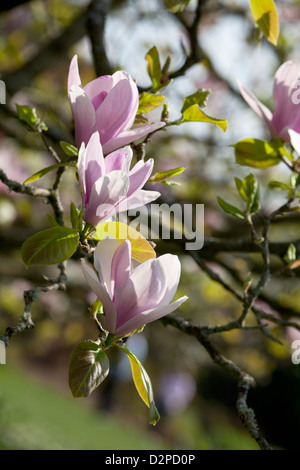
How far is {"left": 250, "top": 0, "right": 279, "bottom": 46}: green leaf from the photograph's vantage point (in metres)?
0.77

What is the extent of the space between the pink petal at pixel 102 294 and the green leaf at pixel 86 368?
0.03 meters

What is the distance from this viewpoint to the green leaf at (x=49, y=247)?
0.62m

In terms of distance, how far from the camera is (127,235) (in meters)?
0.66

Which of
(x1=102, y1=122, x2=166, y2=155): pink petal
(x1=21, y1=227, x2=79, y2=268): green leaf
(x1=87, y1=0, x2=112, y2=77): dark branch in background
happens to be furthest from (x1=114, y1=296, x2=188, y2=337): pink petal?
(x1=87, y1=0, x2=112, y2=77): dark branch in background

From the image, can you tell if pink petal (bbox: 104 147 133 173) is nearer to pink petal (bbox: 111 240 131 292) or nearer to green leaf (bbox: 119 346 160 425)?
pink petal (bbox: 111 240 131 292)

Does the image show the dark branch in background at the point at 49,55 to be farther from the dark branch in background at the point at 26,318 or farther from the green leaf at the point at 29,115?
the dark branch in background at the point at 26,318

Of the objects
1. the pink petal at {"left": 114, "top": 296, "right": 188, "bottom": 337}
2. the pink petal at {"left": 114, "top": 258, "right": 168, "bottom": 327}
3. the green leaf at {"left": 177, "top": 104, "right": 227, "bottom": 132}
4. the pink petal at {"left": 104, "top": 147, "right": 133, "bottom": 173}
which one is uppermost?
the pink petal at {"left": 104, "top": 147, "right": 133, "bottom": 173}

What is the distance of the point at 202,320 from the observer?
361 cm

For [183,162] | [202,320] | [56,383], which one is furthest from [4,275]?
[56,383]

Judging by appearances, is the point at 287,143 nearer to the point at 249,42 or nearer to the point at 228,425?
the point at 249,42

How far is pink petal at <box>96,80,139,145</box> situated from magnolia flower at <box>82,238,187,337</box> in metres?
0.15

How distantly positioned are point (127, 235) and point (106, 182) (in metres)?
0.10

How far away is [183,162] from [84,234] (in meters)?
3.31

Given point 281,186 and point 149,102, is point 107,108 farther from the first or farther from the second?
point 281,186
